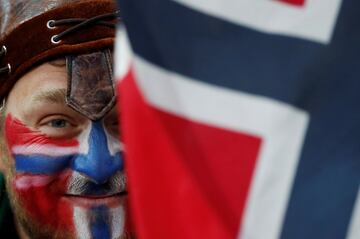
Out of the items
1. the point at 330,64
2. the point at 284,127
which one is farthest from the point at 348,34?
the point at 284,127

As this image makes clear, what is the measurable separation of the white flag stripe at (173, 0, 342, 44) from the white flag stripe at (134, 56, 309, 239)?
0.39 ft

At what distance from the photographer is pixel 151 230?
1.26 metres

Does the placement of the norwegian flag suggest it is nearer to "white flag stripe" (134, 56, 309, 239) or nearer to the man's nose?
"white flag stripe" (134, 56, 309, 239)

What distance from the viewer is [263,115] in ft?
4.22

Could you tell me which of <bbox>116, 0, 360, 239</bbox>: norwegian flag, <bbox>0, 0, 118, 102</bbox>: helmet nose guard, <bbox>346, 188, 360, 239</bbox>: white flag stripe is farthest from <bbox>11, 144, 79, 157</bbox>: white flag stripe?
<bbox>346, 188, 360, 239</bbox>: white flag stripe

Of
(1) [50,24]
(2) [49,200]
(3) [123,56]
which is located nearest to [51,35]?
(1) [50,24]

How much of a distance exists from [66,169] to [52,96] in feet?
0.60

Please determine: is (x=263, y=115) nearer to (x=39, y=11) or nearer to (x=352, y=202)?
(x=352, y=202)

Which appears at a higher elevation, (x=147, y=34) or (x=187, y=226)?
(x=147, y=34)

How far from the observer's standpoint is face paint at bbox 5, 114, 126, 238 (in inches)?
76.7

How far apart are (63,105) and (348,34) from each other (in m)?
0.86

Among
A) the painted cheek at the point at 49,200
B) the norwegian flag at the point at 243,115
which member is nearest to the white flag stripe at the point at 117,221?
the painted cheek at the point at 49,200

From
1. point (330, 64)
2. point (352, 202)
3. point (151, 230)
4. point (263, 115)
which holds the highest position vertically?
point (330, 64)

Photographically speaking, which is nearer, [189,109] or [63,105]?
[189,109]
